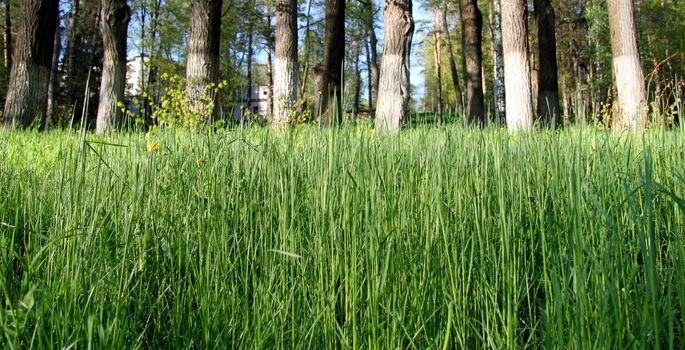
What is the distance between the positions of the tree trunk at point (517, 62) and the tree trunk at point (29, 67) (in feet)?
21.8

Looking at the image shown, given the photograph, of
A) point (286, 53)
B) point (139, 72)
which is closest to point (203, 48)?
point (286, 53)

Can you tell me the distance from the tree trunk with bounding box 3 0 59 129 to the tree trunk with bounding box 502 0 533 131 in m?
6.65

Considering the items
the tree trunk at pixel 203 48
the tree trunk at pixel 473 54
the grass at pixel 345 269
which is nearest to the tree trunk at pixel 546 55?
the tree trunk at pixel 473 54

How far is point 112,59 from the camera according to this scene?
7.08m

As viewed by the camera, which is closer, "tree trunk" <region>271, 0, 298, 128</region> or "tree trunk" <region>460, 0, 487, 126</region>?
"tree trunk" <region>271, 0, 298, 128</region>

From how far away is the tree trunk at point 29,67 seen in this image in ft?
22.5

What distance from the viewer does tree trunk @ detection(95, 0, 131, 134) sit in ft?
22.6

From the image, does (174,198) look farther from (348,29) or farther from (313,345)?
(348,29)

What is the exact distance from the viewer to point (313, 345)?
3.84 ft

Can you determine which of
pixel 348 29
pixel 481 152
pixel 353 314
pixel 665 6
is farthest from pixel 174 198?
pixel 665 6

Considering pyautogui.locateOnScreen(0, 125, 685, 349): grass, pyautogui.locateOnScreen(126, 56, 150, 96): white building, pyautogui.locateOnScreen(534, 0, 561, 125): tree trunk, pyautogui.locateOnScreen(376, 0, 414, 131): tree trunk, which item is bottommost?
pyautogui.locateOnScreen(0, 125, 685, 349): grass

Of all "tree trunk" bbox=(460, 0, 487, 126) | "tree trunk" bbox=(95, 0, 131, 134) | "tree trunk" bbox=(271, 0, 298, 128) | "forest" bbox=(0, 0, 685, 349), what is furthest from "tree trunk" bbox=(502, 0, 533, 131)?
"tree trunk" bbox=(95, 0, 131, 134)

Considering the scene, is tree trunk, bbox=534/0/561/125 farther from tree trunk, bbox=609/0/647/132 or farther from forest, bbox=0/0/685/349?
forest, bbox=0/0/685/349

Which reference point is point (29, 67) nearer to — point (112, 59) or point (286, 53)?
point (112, 59)
